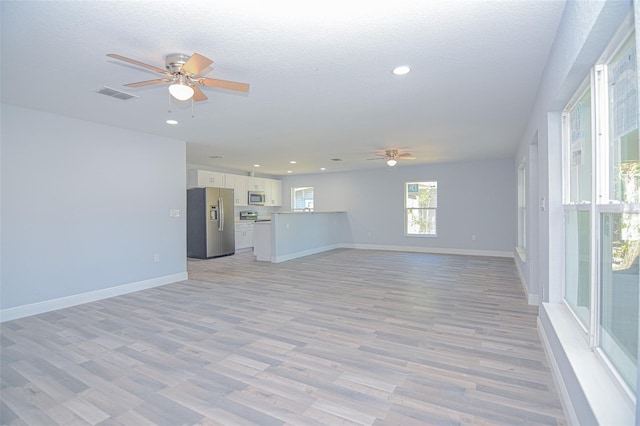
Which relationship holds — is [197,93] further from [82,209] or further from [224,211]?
[224,211]

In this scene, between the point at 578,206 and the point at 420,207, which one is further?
the point at 420,207

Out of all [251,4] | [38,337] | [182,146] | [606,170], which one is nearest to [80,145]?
[182,146]

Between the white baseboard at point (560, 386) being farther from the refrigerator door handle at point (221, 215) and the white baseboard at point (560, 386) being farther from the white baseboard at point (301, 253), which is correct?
the refrigerator door handle at point (221, 215)

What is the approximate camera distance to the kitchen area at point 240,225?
7414 mm

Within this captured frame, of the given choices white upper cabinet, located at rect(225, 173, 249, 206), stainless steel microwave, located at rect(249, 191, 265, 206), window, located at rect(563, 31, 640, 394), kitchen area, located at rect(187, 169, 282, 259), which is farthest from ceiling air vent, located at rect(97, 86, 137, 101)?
stainless steel microwave, located at rect(249, 191, 265, 206)

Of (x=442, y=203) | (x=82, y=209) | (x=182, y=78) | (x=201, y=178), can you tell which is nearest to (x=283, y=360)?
(x=182, y=78)

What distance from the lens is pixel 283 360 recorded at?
8.30 feet

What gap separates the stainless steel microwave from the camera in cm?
949

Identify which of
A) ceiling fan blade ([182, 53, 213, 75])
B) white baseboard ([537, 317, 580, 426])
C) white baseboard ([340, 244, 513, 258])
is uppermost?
ceiling fan blade ([182, 53, 213, 75])

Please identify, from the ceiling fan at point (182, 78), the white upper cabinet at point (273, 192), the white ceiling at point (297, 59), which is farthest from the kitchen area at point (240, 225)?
the ceiling fan at point (182, 78)

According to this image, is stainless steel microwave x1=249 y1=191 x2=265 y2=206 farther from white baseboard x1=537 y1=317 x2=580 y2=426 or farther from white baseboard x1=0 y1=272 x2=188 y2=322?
white baseboard x1=537 y1=317 x2=580 y2=426

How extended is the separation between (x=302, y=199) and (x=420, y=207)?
3946mm

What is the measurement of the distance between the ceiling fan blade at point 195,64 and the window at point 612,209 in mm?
2322

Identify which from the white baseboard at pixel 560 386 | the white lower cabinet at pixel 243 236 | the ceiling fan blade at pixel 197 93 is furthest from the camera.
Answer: the white lower cabinet at pixel 243 236
